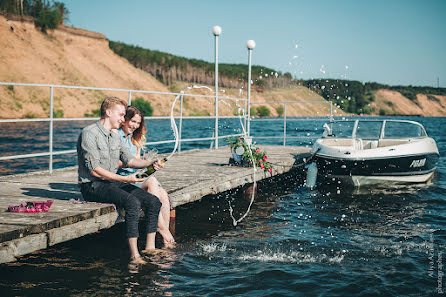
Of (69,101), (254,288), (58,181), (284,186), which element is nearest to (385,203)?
(284,186)

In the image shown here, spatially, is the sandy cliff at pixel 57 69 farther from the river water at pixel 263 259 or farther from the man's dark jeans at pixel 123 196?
the man's dark jeans at pixel 123 196

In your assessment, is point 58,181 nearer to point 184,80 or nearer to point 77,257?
point 77,257

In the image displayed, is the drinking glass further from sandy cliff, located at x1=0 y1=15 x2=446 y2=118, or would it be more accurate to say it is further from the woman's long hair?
sandy cliff, located at x1=0 y1=15 x2=446 y2=118

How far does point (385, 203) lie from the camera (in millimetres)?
9648

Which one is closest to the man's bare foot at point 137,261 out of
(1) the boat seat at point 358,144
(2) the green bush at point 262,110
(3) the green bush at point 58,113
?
(1) the boat seat at point 358,144

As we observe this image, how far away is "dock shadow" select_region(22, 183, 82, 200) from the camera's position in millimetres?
6023

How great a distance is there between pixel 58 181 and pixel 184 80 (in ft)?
497

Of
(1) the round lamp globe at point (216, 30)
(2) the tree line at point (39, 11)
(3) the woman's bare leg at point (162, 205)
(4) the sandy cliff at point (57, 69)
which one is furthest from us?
(2) the tree line at point (39, 11)

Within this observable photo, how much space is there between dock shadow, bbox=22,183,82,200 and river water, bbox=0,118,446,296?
630 mm

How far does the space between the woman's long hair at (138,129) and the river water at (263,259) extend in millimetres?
1405

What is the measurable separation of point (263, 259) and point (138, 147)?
6.99 ft

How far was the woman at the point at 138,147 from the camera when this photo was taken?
565 cm

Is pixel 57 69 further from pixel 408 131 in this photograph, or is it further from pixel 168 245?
pixel 168 245

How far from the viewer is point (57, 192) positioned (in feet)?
20.8
